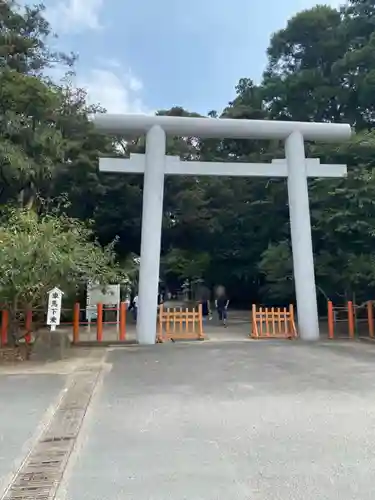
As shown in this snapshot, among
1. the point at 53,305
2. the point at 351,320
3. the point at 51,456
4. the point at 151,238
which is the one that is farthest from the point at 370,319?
the point at 51,456

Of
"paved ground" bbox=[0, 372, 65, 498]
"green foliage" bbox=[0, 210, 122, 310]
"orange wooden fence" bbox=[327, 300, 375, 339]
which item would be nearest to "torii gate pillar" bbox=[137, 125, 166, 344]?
"green foliage" bbox=[0, 210, 122, 310]

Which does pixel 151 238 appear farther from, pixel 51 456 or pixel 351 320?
pixel 51 456

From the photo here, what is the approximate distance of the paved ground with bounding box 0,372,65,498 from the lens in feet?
13.6

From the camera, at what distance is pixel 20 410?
5.74 meters

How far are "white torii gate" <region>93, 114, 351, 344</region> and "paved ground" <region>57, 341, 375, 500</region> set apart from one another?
467 cm

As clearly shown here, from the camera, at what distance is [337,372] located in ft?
27.1

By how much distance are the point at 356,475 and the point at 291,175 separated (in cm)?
1147

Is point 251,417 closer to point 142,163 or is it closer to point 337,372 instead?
point 337,372

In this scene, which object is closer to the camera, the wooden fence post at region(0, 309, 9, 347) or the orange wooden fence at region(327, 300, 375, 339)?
the wooden fence post at region(0, 309, 9, 347)

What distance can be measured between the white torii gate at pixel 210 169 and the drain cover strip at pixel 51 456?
6585 millimetres

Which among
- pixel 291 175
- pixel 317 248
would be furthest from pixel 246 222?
pixel 291 175

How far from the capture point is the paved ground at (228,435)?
3.46 m

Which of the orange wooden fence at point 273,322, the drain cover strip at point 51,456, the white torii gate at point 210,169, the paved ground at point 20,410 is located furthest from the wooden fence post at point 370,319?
the drain cover strip at point 51,456

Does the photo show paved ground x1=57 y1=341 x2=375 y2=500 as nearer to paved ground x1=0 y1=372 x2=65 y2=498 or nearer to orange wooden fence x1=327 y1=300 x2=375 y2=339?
paved ground x1=0 y1=372 x2=65 y2=498
